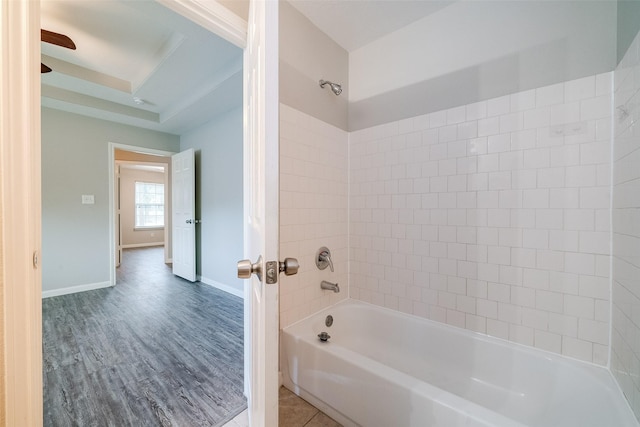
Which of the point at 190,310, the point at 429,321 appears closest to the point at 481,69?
the point at 429,321

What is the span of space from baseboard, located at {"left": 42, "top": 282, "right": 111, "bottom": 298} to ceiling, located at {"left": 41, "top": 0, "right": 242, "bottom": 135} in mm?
2251

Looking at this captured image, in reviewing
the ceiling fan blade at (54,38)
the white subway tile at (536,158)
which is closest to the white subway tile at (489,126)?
the white subway tile at (536,158)

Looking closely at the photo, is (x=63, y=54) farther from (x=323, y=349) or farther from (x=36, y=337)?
(x=323, y=349)

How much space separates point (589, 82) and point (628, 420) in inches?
58.0

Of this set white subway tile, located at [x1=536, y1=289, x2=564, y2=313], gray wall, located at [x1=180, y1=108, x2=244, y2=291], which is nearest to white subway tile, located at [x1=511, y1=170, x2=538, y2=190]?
white subway tile, located at [x1=536, y1=289, x2=564, y2=313]

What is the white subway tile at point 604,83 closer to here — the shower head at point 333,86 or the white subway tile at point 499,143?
the white subway tile at point 499,143

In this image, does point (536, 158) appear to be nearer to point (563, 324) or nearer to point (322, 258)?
point (563, 324)

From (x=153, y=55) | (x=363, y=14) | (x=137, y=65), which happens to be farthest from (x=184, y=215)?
(x=363, y=14)

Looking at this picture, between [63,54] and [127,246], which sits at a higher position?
[63,54]

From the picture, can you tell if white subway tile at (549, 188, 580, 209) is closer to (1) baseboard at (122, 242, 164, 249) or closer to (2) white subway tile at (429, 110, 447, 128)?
(2) white subway tile at (429, 110, 447, 128)

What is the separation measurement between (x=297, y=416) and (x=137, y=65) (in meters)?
3.58

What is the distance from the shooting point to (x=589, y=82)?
124 cm

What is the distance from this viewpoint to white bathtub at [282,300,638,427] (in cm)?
105

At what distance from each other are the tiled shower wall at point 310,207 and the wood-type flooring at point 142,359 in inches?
26.1
